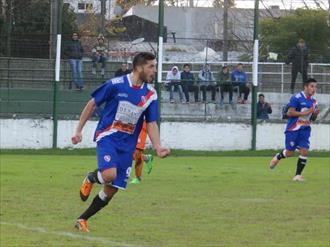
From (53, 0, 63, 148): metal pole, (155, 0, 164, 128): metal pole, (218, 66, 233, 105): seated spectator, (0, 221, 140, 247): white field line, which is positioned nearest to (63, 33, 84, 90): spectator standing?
(53, 0, 63, 148): metal pole

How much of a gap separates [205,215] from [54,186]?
493 cm

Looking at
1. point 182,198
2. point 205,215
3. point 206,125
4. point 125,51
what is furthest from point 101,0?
point 205,215

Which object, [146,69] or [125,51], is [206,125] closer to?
[125,51]

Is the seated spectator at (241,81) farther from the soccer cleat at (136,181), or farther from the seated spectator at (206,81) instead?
the soccer cleat at (136,181)

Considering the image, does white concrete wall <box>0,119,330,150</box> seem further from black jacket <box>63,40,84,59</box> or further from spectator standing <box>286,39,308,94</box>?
black jacket <box>63,40,84,59</box>

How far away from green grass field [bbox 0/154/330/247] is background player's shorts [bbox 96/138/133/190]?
81cm

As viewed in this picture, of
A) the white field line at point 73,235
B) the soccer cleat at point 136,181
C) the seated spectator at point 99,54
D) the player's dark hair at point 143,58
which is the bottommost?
the soccer cleat at point 136,181

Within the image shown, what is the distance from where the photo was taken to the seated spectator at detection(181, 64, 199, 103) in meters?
31.9

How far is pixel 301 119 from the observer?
20797 mm

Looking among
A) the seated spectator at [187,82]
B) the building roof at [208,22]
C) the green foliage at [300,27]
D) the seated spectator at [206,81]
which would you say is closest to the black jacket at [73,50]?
the building roof at [208,22]

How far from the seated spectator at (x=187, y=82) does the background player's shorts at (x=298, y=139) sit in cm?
1122

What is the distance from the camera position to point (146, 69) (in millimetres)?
10453

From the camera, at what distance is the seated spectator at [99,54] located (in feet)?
103

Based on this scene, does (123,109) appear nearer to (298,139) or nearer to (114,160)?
(114,160)
